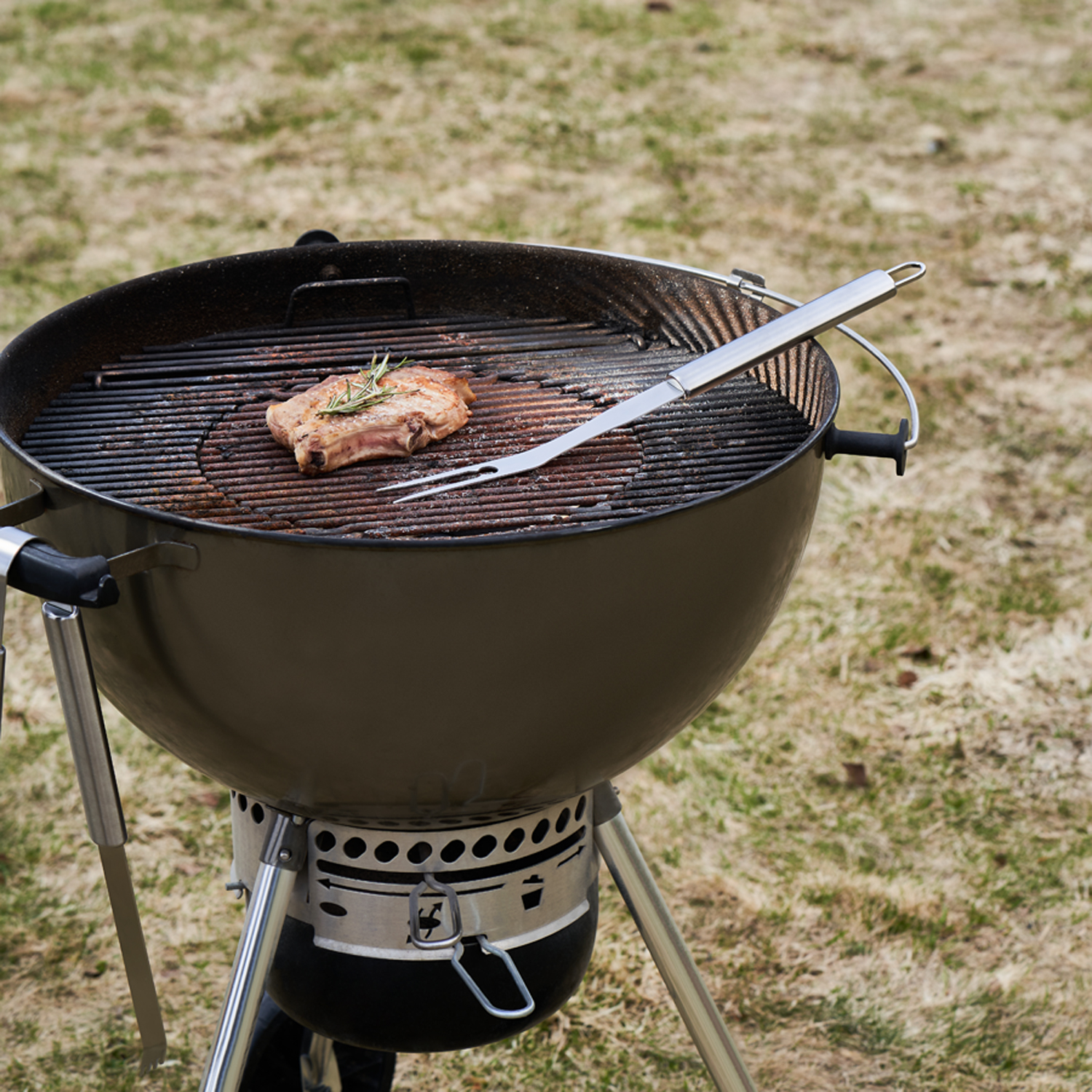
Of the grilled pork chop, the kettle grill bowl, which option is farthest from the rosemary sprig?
the kettle grill bowl

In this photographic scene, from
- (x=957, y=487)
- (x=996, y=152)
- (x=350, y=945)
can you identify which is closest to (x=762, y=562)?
(x=350, y=945)

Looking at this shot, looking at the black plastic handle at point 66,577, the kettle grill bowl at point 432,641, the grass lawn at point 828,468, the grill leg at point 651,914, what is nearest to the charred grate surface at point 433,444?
the kettle grill bowl at point 432,641

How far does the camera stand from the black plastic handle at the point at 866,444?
1.41 meters

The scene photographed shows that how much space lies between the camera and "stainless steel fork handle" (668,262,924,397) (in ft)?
4.36

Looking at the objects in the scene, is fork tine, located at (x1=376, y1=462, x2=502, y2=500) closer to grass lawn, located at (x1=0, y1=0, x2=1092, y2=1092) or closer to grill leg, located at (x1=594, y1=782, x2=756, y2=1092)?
grill leg, located at (x1=594, y1=782, x2=756, y2=1092)

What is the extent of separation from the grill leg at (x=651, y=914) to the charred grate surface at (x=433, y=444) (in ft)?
1.40

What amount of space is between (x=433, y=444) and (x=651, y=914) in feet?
2.23

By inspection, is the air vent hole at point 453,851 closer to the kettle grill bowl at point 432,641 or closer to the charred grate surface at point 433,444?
the kettle grill bowl at point 432,641

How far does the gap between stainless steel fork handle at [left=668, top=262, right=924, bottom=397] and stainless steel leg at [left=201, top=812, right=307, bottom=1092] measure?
70cm

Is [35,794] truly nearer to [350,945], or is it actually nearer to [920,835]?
[350,945]

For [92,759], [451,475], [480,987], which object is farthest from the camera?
[480,987]

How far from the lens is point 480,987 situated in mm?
1516

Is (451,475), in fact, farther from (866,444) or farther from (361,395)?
(866,444)

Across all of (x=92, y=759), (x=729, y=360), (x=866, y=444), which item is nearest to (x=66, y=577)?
(x=92, y=759)
